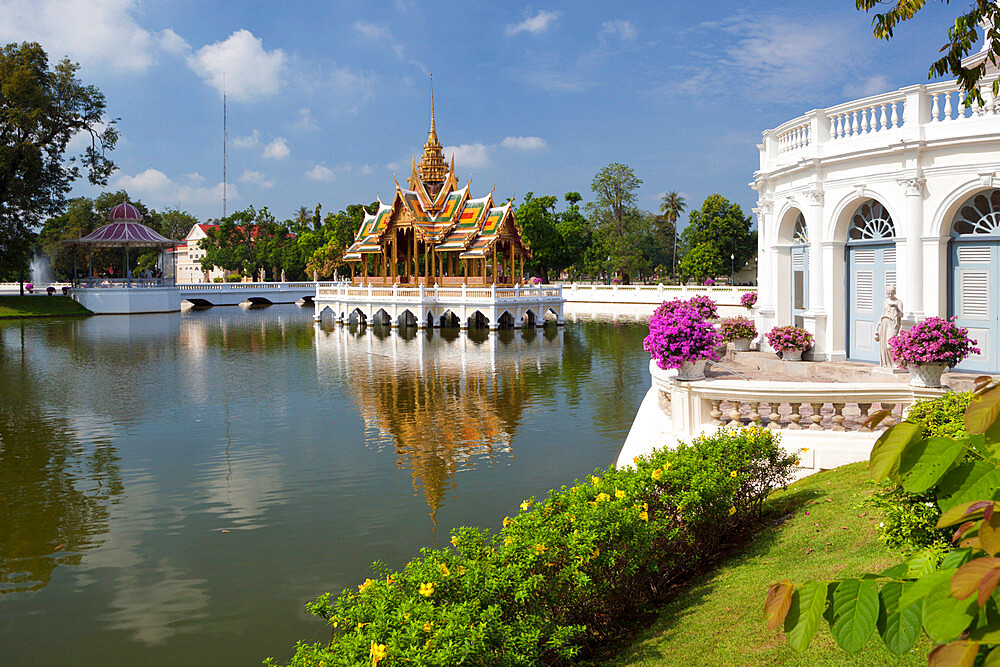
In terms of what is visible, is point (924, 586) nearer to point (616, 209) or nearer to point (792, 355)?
point (792, 355)

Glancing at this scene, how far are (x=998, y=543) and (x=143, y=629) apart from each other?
291 inches

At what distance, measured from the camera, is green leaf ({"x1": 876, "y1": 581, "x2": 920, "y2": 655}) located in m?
1.70

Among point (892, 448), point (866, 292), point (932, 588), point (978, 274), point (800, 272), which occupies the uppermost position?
point (800, 272)

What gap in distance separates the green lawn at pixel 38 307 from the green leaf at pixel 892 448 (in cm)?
6007

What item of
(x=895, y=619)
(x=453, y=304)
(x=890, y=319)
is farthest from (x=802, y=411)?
(x=453, y=304)

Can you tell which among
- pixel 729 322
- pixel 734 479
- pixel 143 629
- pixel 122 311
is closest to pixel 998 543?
pixel 734 479

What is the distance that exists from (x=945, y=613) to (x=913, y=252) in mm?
12627

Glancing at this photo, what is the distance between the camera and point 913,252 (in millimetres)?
12461

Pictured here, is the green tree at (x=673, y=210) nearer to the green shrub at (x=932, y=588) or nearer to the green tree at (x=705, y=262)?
the green tree at (x=705, y=262)

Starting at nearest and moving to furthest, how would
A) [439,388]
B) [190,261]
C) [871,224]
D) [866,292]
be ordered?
[871,224], [866,292], [439,388], [190,261]

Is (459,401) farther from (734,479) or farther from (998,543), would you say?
(998,543)

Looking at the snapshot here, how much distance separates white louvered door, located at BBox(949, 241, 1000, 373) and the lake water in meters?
6.52

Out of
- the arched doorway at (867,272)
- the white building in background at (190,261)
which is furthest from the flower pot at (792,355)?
the white building in background at (190,261)

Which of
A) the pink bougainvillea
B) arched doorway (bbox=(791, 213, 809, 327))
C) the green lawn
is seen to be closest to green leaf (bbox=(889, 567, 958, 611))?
the pink bougainvillea
